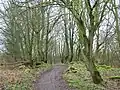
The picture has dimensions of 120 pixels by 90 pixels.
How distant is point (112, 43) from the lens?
39281 millimetres

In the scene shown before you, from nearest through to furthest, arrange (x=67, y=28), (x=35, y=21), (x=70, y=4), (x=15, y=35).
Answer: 1. (x=70, y=4)
2. (x=35, y=21)
3. (x=15, y=35)
4. (x=67, y=28)

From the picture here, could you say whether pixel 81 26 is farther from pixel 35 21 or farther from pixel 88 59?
pixel 35 21

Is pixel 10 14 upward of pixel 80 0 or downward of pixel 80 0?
upward

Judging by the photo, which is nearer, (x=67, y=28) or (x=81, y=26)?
(x=81, y=26)

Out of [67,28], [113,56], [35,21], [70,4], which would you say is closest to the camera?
[70,4]

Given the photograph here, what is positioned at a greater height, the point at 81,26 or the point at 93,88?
the point at 81,26

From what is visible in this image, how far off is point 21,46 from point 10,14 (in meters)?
4.91

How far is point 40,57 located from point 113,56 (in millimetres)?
11151

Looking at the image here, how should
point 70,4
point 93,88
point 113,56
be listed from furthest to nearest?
point 113,56 < point 70,4 < point 93,88

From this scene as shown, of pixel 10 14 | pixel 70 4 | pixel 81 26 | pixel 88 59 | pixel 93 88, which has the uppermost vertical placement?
pixel 10 14

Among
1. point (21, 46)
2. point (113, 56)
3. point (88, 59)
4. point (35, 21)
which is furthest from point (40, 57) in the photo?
point (88, 59)

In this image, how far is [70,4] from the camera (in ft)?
52.7

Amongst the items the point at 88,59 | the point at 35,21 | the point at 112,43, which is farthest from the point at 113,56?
the point at 88,59

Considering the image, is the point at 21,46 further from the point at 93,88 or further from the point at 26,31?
the point at 93,88
